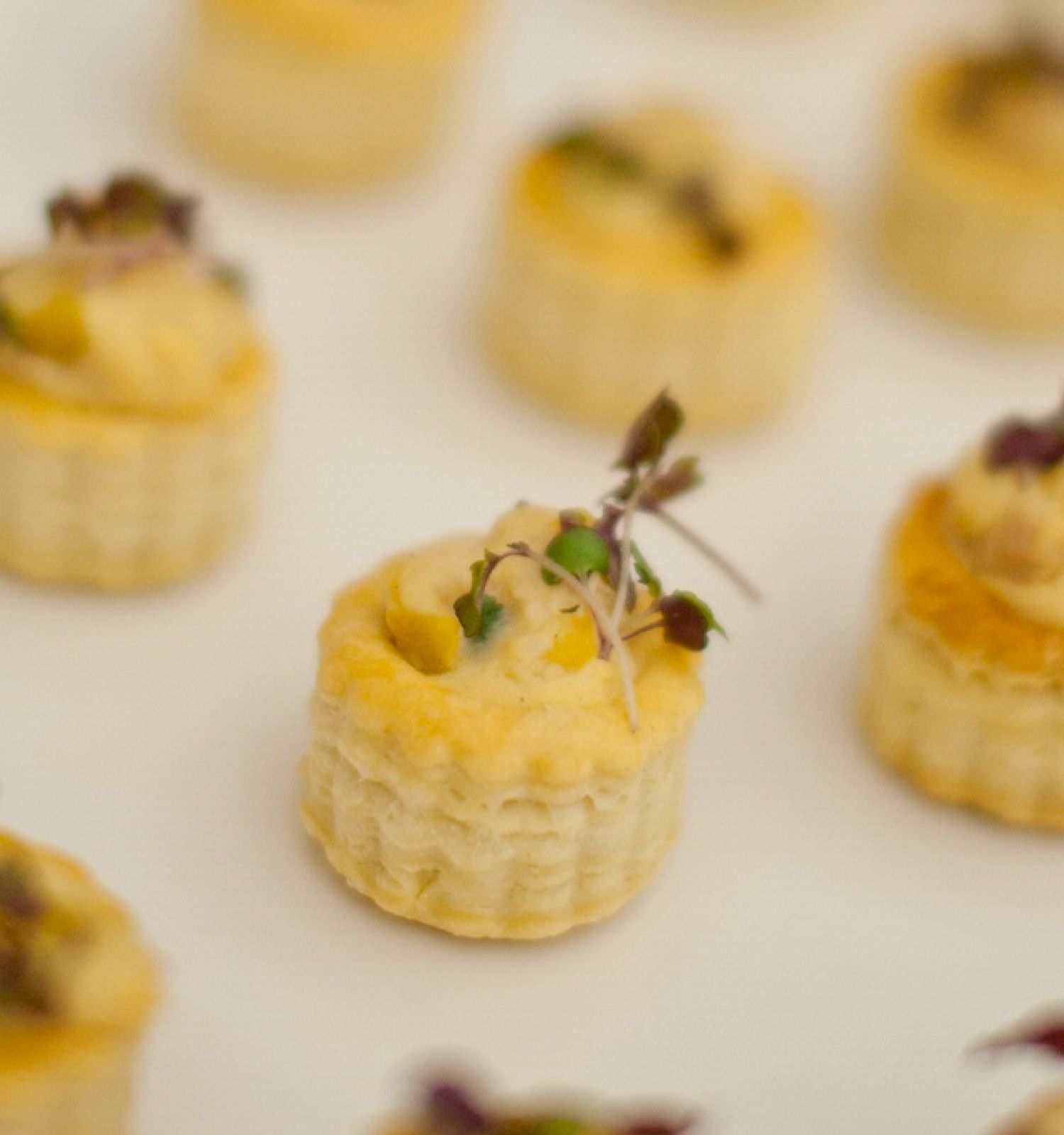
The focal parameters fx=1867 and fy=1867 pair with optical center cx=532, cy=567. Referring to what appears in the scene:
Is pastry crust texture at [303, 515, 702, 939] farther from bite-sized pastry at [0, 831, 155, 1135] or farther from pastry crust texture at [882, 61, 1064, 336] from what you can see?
pastry crust texture at [882, 61, 1064, 336]

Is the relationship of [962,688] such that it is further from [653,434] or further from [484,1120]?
[484,1120]

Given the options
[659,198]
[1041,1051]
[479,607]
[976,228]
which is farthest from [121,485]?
[976,228]

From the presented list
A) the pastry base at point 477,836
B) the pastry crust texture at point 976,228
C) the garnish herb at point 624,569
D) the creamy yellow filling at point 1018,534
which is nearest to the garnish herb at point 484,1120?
the pastry base at point 477,836

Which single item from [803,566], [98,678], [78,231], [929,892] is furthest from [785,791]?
[78,231]

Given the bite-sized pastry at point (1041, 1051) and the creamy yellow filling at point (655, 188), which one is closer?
the bite-sized pastry at point (1041, 1051)

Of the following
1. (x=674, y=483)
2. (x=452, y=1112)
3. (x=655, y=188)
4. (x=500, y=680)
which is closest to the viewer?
(x=452, y=1112)

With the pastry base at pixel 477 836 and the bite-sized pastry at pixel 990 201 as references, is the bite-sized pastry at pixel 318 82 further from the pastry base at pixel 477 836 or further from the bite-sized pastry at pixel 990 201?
the pastry base at pixel 477 836

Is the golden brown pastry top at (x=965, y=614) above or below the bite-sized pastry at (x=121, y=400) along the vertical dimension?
below
